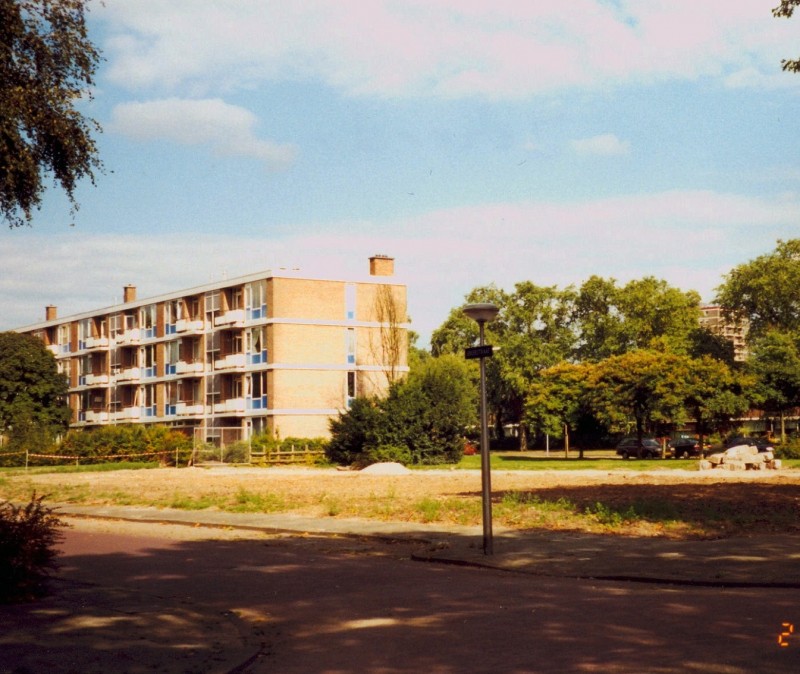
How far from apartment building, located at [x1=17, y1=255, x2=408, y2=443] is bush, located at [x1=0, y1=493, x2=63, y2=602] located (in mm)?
51418

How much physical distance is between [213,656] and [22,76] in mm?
8143

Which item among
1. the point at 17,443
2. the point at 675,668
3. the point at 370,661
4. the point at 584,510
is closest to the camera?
the point at 675,668

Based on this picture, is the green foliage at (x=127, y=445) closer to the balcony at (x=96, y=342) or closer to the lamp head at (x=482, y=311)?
the balcony at (x=96, y=342)

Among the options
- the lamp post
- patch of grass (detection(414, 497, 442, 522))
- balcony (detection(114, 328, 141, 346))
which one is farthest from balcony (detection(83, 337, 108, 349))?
the lamp post

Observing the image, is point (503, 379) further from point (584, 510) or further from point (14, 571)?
point (14, 571)

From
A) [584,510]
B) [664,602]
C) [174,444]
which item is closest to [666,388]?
[174,444]

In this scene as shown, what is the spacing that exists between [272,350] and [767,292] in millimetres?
44968

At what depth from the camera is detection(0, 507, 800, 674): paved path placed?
7609mm

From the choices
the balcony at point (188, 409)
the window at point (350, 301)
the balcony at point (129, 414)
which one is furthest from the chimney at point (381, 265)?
the balcony at point (129, 414)

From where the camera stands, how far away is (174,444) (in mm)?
56594

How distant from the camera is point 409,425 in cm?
4828

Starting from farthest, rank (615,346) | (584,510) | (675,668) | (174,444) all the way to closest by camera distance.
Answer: (615,346), (174,444), (584,510), (675,668)

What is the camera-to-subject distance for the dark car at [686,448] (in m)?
64.8

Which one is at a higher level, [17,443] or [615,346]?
[615,346]
